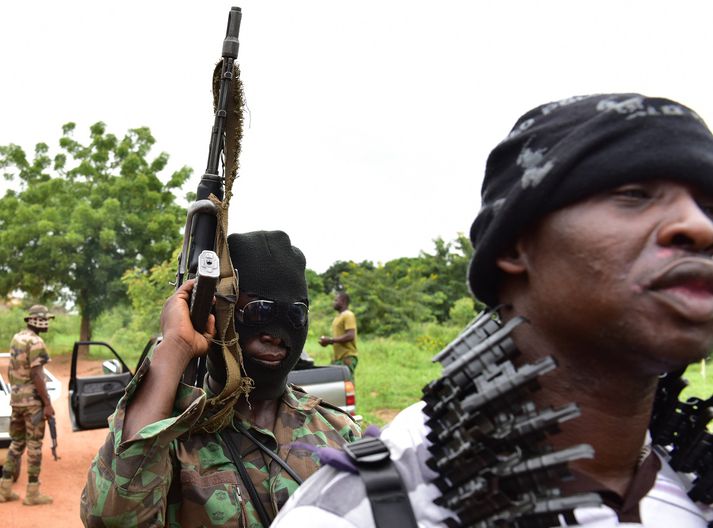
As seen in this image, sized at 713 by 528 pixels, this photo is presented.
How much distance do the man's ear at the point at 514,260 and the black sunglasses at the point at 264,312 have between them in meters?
1.86

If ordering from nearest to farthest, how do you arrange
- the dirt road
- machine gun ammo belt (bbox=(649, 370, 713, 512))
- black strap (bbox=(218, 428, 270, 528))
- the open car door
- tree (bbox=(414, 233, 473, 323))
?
1. machine gun ammo belt (bbox=(649, 370, 713, 512))
2. black strap (bbox=(218, 428, 270, 528))
3. the open car door
4. the dirt road
5. tree (bbox=(414, 233, 473, 323))

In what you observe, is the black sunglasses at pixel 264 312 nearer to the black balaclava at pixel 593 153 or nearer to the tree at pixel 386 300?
the black balaclava at pixel 593 153

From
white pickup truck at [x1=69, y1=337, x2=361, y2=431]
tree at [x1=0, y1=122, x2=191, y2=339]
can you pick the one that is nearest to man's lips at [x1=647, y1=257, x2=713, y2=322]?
white pickup truck at [x1=69, y1=337, x2=361, y2=431]

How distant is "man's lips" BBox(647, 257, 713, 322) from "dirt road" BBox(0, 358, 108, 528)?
8.17 meters

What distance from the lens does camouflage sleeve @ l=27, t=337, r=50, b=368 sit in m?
8.99

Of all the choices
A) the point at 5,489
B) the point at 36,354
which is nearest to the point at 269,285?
the point at 36,354

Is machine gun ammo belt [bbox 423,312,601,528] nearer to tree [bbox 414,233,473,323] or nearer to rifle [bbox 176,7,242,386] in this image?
rifle [bbox 176,7,242,386]

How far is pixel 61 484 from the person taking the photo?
985 centimetres

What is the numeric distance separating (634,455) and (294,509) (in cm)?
71

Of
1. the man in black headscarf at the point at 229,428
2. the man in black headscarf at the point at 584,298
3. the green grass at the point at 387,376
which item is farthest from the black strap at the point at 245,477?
the green grass at the point at 387,376

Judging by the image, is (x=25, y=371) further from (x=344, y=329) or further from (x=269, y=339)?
(x=269, y=339)

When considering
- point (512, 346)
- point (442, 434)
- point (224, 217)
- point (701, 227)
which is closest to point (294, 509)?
point (442, 434)

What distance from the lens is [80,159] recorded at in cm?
2866

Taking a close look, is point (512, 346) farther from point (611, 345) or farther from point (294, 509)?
point (294, 509)
